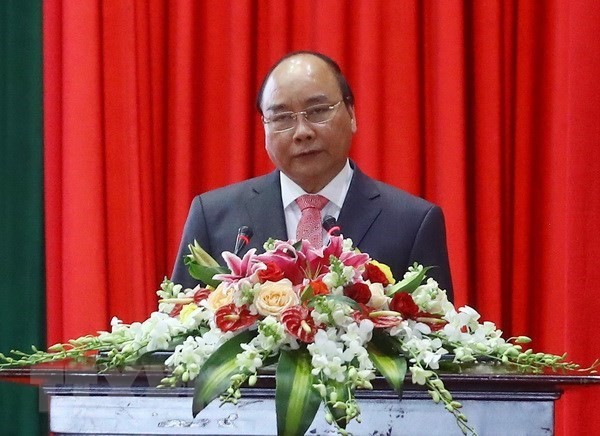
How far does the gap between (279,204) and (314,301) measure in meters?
0.99

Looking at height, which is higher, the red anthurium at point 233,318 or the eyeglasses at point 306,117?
the eyeglasses at point 306,117

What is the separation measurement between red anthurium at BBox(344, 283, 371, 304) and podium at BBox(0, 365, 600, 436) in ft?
0.41

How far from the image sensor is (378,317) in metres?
1.29

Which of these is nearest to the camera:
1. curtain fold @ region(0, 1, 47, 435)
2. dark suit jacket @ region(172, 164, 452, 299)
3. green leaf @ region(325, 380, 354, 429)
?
green leaf @ region(325, 380, 354, 429)

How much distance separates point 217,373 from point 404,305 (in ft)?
0.92

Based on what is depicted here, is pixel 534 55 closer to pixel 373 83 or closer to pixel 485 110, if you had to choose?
pixel 485 110

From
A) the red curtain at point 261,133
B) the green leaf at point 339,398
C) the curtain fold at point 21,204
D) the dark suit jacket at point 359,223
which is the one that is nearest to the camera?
the green leaf at point 339,398

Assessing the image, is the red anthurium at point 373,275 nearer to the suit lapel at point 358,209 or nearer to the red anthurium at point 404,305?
the red anthurium at point 404,305

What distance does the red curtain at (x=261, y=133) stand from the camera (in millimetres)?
2855

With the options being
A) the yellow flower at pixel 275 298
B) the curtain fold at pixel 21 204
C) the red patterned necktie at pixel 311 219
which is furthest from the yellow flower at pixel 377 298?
the curtain fold at pixel 21 204

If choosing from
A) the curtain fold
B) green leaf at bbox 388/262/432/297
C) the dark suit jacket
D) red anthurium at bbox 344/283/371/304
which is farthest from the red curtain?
red anthurium at bbox 344/283/371/304

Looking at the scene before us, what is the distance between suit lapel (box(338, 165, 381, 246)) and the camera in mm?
2184

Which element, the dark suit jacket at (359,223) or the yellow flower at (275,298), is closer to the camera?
the yellow flower at (275,298)

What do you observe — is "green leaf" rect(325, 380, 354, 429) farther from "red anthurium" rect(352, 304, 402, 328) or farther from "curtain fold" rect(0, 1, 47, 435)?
"curtain fold" rect(0, 1, 47, 435)
